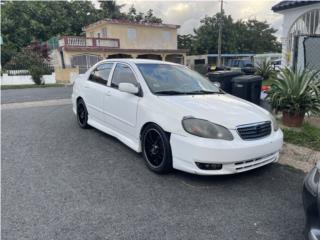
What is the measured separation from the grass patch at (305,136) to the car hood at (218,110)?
1.52 meters

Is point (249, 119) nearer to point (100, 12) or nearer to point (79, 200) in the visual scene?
point (79, 200)

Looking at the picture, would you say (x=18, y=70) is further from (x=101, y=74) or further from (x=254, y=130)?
(x=254, y=130)

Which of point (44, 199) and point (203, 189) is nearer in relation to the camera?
point (44, 199)

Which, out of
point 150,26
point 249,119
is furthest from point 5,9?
point 249,119

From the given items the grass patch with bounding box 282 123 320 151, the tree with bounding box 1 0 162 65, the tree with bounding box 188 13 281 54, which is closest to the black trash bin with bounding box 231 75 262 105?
the grass patch with bounding box 282 123 320 151

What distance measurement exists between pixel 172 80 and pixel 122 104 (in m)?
0.89

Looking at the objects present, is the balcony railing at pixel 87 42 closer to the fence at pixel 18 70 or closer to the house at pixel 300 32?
the fence at pixel 18 70

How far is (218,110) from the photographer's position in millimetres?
3697

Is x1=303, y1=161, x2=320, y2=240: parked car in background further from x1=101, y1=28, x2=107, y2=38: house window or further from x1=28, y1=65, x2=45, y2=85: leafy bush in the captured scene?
x1=101, y1=28, x2=107, y2=38: house window

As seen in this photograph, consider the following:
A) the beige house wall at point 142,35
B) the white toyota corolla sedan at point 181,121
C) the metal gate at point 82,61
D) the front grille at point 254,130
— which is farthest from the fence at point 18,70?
the front grille at point 254,130

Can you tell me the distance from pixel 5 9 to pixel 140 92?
127 ft

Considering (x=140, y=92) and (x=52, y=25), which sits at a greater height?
(x=52, y=25)

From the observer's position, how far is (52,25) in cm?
3712

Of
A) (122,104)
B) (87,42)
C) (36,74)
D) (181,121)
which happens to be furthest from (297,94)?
(87,42)
